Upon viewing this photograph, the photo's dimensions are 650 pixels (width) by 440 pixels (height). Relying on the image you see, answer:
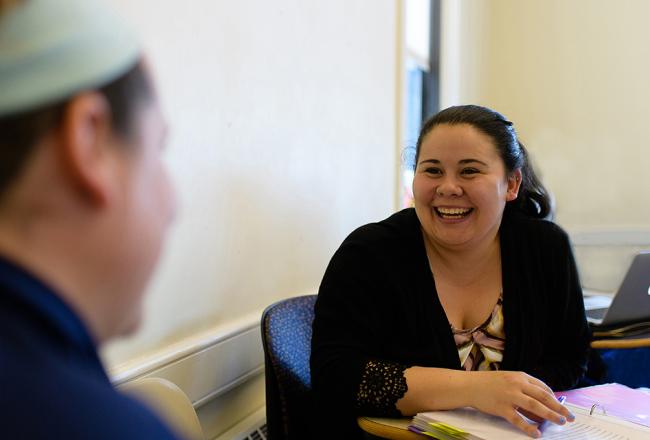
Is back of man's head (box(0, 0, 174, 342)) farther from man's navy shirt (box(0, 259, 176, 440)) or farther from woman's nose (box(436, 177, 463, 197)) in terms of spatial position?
woman's nose (box(436, 177, 463, 197))

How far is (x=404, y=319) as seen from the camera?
1.24 meters

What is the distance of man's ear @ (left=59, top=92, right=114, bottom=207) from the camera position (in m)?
0.31

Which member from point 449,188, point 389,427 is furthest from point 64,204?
point 449,188

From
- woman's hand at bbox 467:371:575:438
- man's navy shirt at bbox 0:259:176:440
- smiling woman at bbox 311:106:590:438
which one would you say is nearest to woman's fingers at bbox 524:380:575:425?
woman's hand at bbox 467:371:575:438

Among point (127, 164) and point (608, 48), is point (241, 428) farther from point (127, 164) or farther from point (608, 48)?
point (608, 48)

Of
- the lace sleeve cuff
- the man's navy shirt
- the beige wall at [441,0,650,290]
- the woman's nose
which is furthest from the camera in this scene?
the beige wall at [441,0,650,290]

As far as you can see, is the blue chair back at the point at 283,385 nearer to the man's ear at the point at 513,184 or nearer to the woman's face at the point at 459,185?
the woman's face at the point at 459,185

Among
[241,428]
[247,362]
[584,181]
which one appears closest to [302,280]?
[247,362]

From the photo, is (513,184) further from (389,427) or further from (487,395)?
(389,427)

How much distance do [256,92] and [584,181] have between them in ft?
8.64

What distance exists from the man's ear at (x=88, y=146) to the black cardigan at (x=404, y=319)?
89cm

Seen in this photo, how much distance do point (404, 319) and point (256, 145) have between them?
579 mm

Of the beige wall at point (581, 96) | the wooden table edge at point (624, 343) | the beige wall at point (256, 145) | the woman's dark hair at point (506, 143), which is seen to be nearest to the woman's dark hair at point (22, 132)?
the beige wall at point (256, 145)

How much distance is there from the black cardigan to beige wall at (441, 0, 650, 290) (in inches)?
78.7
